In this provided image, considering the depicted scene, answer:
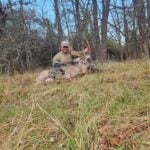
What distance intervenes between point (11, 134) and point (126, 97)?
4.61 ft

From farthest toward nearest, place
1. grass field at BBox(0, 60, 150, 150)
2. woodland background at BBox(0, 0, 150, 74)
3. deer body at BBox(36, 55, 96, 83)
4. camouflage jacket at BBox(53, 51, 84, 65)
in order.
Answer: woodland background at BBox(0, 0, 150, 74) → camouflage jacket at BBox(53, 51, 84, 65) → deer body at BBox(36, 55, 96, 83) → grass field at BBox(0, 60, 150, 150)

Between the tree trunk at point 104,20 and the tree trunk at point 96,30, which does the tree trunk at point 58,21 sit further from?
the tree trunk at point 104,20

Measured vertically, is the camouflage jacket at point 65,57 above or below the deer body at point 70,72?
above

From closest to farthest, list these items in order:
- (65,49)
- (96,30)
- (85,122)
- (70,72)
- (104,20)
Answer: (85,122) → (70,72) → (65,49) → (104,20) → (96,30)

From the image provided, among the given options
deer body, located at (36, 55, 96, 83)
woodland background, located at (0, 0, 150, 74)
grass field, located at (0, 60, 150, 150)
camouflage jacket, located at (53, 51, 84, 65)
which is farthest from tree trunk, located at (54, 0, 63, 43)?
grass field, located at (0, 60, 150, 150)

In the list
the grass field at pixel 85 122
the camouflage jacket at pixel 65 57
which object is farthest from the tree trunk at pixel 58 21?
the grass field at pixel 85 122

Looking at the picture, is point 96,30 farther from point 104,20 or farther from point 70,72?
point 70,72

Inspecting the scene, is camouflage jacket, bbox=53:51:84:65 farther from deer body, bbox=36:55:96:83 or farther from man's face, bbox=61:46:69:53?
deer body, bbox=36:55:96:83

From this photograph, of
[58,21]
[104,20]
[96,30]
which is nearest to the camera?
[104,20]

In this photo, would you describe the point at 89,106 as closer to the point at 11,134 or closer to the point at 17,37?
the point at 11,134

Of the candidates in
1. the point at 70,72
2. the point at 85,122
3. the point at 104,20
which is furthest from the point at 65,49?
the point at 104,20

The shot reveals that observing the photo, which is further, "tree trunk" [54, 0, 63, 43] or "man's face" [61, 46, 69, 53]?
"tree trunk" [54, 0, 63, 43]

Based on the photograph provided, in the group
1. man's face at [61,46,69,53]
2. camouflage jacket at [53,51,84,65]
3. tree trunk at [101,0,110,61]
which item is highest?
tree trunk at [101,0,110,61]

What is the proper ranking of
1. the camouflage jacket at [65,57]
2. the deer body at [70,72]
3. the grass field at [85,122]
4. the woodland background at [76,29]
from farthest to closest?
the woodland background at [76,29] < the camouflage jacket at [65,57] < the deer body at [70,72] < the grass field at [85,122]
